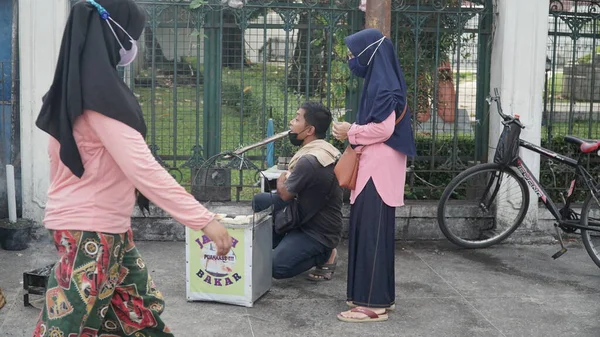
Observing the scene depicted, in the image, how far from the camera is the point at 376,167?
17.6 ft

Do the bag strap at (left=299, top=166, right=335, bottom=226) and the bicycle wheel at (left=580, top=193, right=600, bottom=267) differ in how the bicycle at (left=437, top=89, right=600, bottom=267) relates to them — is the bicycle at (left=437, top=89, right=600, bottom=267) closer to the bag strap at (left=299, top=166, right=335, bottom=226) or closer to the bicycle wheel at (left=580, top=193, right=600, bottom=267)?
the bicycle wheel at (left=580, top=193, right=600, bottom=267)

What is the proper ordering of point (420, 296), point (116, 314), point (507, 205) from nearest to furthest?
point (116, 314) < point (420, 296) < point (507, 205)

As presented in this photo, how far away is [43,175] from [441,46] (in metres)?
3.64

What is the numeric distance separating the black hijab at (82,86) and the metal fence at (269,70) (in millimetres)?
3916

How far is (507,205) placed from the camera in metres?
7.57

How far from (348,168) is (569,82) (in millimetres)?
3335

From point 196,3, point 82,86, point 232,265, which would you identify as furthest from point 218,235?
point 196,3

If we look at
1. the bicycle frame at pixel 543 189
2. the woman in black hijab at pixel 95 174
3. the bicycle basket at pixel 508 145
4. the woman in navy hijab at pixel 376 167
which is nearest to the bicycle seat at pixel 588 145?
the bicycle frame at pixel 543 189

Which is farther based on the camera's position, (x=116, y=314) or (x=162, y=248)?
(x=162, y=248)

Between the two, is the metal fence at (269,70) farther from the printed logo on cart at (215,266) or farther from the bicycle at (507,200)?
the printed logo on cart at (215,266)

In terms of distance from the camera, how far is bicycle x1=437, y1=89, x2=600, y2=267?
7.04 metres

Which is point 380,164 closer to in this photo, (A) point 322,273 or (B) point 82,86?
(A) point 322,273

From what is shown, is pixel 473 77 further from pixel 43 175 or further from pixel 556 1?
pixel 43 175

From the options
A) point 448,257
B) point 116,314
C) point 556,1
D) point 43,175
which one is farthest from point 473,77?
point 116,314
